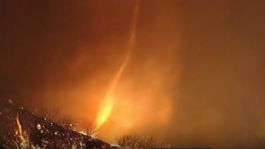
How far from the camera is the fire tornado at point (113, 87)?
1436 centimetres

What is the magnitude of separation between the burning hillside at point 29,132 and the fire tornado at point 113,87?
50cm

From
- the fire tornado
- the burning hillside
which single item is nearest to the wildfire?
the burning hillside

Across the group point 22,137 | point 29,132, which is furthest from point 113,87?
point 22,137

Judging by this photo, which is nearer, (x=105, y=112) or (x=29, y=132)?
(x=29, y=132)

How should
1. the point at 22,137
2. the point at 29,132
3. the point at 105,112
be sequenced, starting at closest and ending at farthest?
the point at 22,137, the point at 29,132, the point at 105,112

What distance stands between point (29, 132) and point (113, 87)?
6.41 ft

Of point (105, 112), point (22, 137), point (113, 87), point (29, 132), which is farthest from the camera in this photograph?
point (113, 87)

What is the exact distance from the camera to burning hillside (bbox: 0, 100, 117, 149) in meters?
13.8

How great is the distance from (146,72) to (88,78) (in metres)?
1.22

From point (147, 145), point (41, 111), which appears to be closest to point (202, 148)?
point (147, 145)

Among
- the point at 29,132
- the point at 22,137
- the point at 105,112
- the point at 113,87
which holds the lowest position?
the point at 22,137

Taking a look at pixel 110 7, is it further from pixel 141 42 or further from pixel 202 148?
pixel 202 148

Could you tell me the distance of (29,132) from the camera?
14023mm

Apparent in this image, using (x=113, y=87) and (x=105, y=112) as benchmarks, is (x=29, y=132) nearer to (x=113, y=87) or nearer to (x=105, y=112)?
(x=105, y=112)
